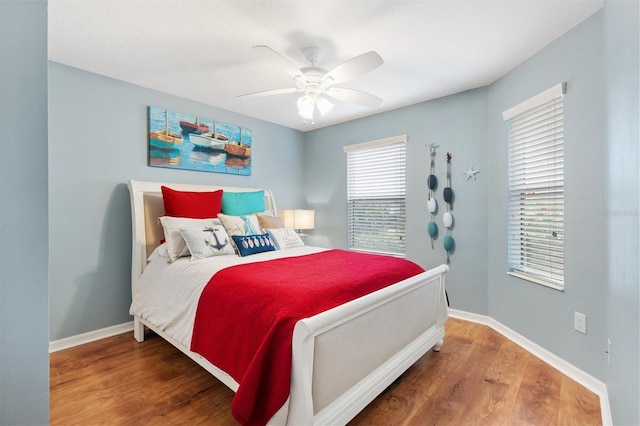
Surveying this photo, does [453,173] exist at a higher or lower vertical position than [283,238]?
higher

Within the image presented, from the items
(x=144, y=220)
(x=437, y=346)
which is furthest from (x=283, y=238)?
(x=437, y=346)

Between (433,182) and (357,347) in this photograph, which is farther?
(433,182)

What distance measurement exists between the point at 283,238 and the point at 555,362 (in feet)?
8.00

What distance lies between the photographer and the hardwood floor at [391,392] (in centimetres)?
169

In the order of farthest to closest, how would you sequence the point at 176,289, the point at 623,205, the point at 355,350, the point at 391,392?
the point at 176,289 → the point at 391,392 → the point at 355,350 → the point at 623,205

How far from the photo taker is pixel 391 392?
192 cm

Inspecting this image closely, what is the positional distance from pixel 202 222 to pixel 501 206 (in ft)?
9.11

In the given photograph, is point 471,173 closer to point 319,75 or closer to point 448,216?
point 448,216

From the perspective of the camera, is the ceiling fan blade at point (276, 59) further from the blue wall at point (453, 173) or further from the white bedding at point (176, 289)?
the blue wall at point (453, 173)

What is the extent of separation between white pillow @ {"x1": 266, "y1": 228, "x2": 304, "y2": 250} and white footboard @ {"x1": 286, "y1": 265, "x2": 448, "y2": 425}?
1.40m

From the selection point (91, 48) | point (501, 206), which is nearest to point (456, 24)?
point (501, 206)

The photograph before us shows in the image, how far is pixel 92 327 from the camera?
8.84ft

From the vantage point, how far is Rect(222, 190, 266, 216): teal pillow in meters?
3.25

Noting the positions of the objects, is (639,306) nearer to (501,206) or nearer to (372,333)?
(372,333)
